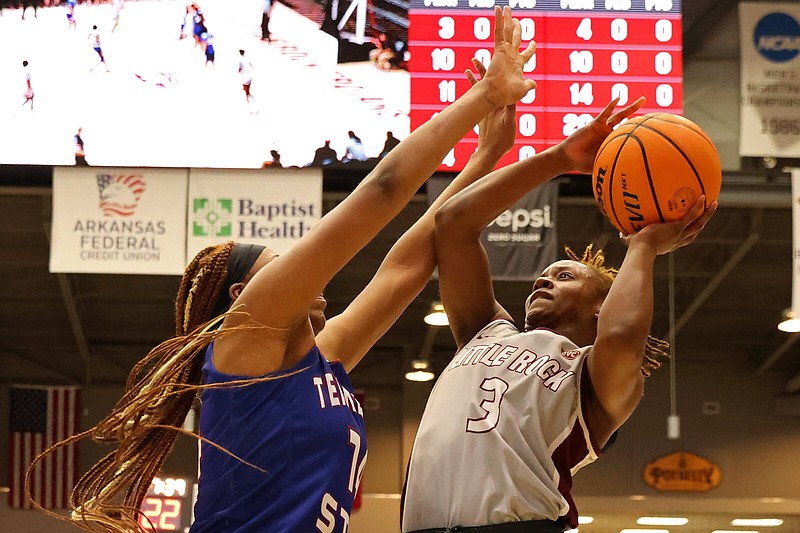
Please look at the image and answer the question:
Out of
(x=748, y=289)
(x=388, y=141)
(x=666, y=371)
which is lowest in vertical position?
(x=666, y=371)

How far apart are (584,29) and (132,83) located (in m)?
3.88

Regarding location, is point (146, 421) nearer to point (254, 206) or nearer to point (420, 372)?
point (254, 206)

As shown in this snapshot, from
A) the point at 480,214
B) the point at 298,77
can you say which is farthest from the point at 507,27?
the point at 298,77

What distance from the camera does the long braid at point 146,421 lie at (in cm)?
244

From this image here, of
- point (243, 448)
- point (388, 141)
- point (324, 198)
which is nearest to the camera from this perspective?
point (243, 448)

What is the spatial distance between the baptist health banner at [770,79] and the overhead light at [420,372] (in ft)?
22.0

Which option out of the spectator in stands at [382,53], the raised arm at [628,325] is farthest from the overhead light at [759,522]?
the raised arm at [628,325]

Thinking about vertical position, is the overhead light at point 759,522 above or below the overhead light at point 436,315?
below

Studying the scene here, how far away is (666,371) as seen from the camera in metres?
16.6

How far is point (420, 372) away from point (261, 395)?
1360 centimetres

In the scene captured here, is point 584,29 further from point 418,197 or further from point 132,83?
point 132,83

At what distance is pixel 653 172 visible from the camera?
327cm

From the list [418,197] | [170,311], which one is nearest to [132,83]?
[418,197]

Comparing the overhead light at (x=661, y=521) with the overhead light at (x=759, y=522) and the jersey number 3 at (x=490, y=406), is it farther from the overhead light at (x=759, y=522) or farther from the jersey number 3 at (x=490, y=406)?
the jersey number 3 at (x=490, y=406)
